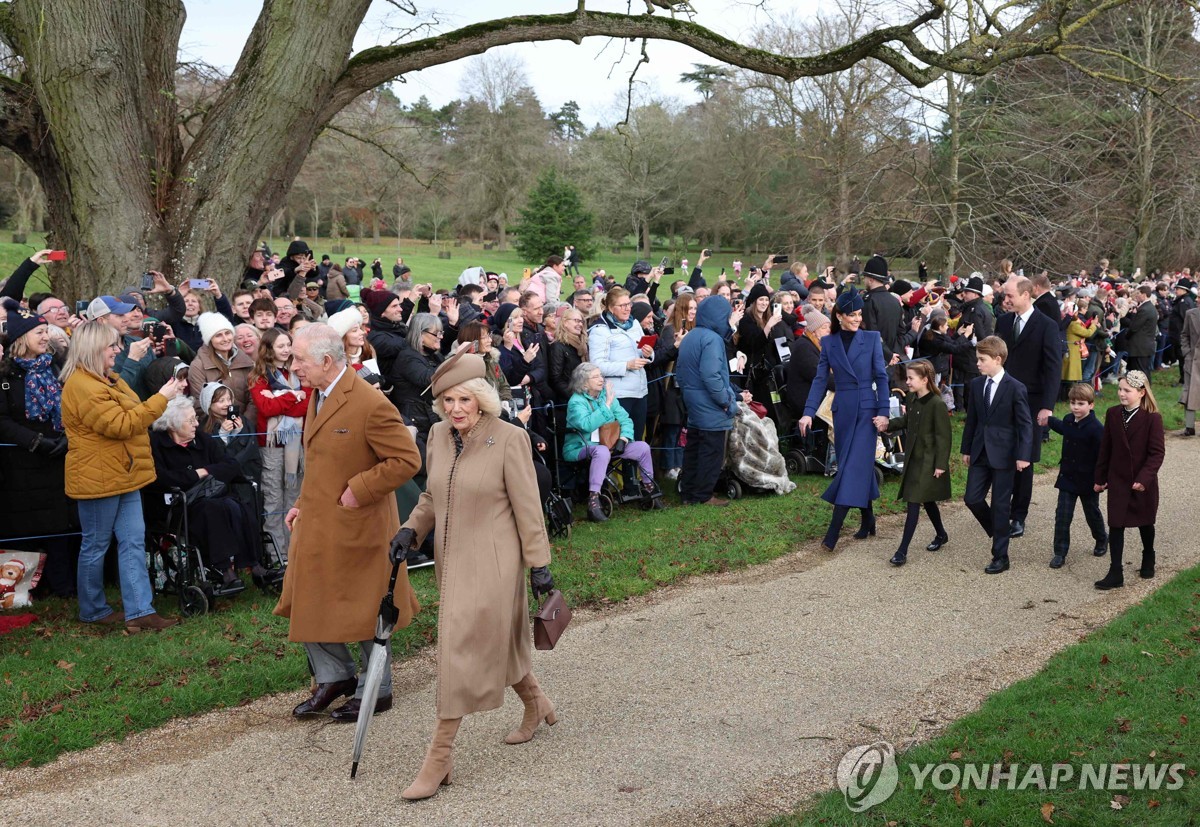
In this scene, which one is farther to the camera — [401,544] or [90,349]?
[90,349]

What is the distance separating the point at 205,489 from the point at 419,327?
97.1 inches

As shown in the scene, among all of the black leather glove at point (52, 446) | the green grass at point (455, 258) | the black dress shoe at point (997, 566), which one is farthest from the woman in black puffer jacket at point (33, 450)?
the green grass at point (455, 258)

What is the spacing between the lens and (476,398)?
5371 millimetres

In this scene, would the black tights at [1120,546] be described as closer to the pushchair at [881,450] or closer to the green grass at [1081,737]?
the green grass at [1081,737]

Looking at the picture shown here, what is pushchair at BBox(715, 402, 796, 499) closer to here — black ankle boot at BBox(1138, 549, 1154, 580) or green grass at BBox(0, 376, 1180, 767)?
green grass at BBox(0, 376, 1180, 767)

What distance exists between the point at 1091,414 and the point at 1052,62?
30728mm

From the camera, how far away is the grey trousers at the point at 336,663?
20.2ft

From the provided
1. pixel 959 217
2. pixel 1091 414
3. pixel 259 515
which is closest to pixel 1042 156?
pixel 959 217

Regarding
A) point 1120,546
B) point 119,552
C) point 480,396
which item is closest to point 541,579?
point 480,396

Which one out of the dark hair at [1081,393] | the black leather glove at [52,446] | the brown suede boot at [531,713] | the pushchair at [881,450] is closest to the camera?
the brown suede boot at [531,713]

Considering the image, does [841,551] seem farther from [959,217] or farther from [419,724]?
[959,217]

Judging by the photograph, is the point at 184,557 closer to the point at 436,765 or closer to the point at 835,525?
the point at 436,765

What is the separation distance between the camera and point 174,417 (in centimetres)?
775

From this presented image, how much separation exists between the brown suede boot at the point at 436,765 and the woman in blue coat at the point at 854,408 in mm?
5353
